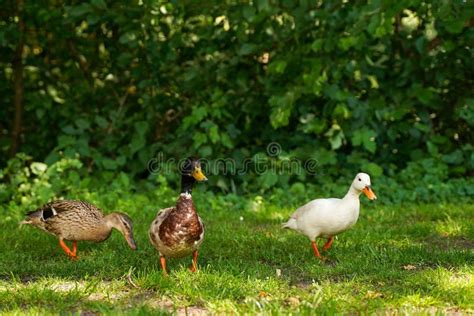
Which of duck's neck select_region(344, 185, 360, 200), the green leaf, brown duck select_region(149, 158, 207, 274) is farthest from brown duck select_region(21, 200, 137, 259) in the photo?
the green leaf

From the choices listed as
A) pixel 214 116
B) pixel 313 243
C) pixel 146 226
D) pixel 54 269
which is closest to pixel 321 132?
pixel 214 116

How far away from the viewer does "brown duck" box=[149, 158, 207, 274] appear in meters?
5.20

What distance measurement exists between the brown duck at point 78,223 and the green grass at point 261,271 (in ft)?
0.52

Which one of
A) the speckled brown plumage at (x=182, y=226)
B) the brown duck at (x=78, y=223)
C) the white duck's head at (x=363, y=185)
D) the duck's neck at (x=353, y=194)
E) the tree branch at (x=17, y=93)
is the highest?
the tree branch at (x=17, y=93)

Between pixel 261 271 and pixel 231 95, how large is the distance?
497cm

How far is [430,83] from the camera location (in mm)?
10109

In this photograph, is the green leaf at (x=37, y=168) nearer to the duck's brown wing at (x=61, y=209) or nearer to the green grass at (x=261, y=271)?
the green grass at (x=261, y=271)

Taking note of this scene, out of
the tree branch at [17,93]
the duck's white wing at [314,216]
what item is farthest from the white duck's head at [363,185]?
the tree branch at [17,93]

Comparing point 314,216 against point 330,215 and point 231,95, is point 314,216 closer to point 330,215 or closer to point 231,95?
point 330,215

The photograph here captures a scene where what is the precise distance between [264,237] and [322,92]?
11.2 feet

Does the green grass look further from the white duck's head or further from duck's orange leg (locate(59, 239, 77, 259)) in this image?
the white duck's head

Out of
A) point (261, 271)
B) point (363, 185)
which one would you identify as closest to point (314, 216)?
point (363, 185)

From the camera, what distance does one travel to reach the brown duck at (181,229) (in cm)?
520

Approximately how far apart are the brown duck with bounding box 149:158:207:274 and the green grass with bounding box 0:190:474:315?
16cm
